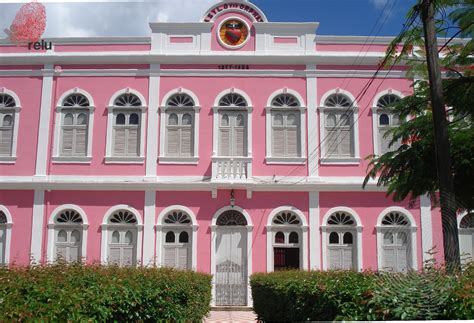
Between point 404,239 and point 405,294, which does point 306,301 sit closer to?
point 405,294

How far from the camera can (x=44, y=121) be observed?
1438 centimetres

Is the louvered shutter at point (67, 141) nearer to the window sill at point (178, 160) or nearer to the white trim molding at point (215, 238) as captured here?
the window sill at point (178, 160)

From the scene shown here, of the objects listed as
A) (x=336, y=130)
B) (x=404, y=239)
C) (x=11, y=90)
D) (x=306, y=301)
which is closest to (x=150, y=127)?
(x=11, y=90)

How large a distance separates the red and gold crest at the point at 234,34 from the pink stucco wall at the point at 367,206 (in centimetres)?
447

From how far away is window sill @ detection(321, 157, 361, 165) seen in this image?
1411cm

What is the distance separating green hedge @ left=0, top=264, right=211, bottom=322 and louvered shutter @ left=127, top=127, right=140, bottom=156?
25.5ft

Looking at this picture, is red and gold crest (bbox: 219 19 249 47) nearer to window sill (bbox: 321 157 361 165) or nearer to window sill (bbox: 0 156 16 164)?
window sill (bbox: 321 157 361 165)

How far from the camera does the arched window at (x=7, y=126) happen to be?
47.1ft

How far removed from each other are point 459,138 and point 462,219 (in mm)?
6204

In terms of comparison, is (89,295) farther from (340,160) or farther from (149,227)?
(340,160)

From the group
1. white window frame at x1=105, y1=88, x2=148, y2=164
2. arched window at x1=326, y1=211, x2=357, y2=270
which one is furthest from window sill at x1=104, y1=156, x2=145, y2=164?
arched window at x1=326, y1=211, x2=357, y2=270

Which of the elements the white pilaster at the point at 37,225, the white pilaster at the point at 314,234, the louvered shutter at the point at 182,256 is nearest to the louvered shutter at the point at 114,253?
the louvered shutter at the point at 182,256

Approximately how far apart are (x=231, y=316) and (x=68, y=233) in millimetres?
4806

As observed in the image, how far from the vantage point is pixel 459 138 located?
27.9ft
